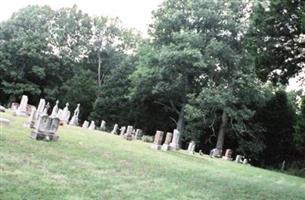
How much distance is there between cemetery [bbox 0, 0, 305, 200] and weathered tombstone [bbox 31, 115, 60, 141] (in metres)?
0.04

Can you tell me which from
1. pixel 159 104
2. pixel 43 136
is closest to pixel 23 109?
pixel 43 136

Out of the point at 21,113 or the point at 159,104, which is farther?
the point at 159,104

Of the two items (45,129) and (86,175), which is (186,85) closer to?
(45,129)

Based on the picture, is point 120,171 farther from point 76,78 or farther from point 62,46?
point 62,46

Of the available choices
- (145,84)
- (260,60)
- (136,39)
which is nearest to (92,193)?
(260,60)

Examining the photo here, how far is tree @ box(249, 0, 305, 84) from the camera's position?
56.8 feet

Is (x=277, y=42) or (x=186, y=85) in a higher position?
(x=186, y=85)

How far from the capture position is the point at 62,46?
2244 inches

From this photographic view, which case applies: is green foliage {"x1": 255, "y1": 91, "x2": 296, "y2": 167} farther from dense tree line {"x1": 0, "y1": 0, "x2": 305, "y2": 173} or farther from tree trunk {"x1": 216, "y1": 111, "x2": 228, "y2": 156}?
tree trunk {"x1": 216, "y1": 111, "x2": 228, "y2": 156}

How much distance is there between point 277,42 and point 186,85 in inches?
864

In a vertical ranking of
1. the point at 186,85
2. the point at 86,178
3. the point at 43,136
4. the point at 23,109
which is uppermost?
the point at 186,85

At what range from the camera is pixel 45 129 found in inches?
563

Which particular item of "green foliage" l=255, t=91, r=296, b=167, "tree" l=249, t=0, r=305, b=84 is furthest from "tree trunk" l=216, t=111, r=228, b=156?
"tree" l=249, t=0, r=305, b=84

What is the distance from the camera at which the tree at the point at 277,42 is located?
1731 cm
